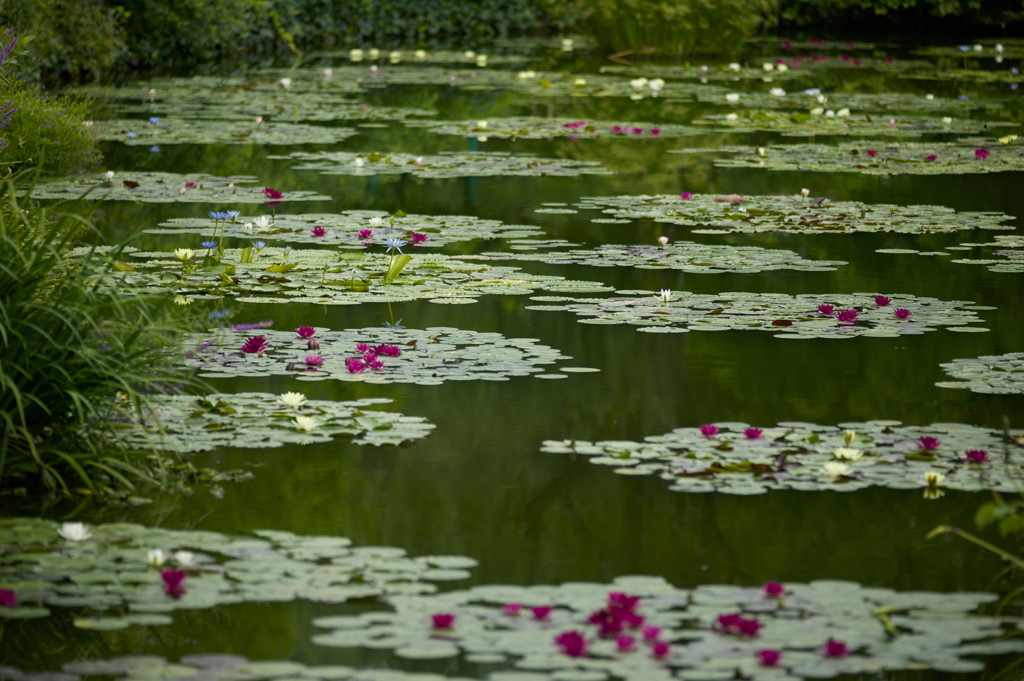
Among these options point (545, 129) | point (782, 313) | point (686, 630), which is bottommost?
point (686, 630)

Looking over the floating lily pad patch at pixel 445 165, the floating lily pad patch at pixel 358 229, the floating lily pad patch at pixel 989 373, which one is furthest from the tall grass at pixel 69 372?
the floating lily pad patch at pixel 445 165

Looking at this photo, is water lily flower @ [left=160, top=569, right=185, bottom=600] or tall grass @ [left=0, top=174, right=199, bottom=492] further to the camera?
tall grass @ [left=0, top=174, right=199, bottom=492]

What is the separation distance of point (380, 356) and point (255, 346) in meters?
0.38

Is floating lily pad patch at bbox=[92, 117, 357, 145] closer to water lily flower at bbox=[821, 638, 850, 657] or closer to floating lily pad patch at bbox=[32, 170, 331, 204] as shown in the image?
floating lily pad patch at bbox=[32, 170, 331, 204]

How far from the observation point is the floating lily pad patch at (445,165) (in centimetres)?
820

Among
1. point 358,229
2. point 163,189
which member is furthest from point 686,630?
point 163,189

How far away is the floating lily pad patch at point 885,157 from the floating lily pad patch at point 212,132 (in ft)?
8.31

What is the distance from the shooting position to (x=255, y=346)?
4273 mm

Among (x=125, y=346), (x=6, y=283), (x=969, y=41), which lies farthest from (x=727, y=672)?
(x=969, y=41)

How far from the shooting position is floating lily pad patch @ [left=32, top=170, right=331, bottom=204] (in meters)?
6.98

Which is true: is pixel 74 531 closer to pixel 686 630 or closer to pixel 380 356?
pixel 686 630

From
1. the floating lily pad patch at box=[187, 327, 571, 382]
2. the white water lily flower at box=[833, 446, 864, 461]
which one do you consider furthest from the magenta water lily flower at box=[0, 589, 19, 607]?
the white water lily flower at box=[833, 446, 864, 461]

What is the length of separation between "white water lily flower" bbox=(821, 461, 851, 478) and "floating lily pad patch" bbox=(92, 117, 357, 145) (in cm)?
658

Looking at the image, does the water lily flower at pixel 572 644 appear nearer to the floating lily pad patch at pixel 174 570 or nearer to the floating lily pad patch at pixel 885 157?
the floating lily pad patch at pixel 174 570
